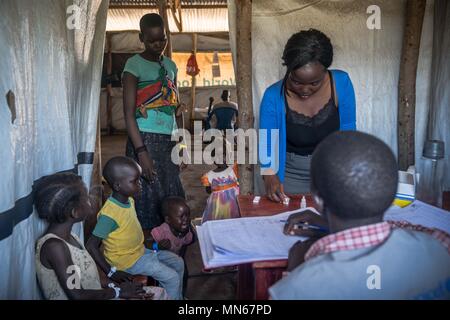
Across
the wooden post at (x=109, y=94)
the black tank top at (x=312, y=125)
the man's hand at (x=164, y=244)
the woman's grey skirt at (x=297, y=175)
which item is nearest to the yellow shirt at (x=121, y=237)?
the man's hand at (x=164, y=244)

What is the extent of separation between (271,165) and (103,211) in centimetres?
91

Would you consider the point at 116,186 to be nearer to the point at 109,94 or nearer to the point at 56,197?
the point at 56,197

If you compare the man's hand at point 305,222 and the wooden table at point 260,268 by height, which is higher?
the man's hand at point 305,222

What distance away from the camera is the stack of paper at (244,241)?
1261mm

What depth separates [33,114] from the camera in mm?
1606

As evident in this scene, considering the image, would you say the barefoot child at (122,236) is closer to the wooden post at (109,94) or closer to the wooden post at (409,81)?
the wooden post at (409,81)

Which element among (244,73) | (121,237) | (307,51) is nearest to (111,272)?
(121,237)

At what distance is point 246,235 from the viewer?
4.71 ft

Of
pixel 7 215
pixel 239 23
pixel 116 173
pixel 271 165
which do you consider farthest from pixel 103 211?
pixel 239 23

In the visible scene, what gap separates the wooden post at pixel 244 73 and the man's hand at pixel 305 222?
1.55m

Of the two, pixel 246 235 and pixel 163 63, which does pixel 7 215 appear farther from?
pixel 163 63

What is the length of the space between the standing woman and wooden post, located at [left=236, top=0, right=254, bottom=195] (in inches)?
18.6

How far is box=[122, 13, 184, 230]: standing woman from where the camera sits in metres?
2.50

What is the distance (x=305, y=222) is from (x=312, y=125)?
0.87m
